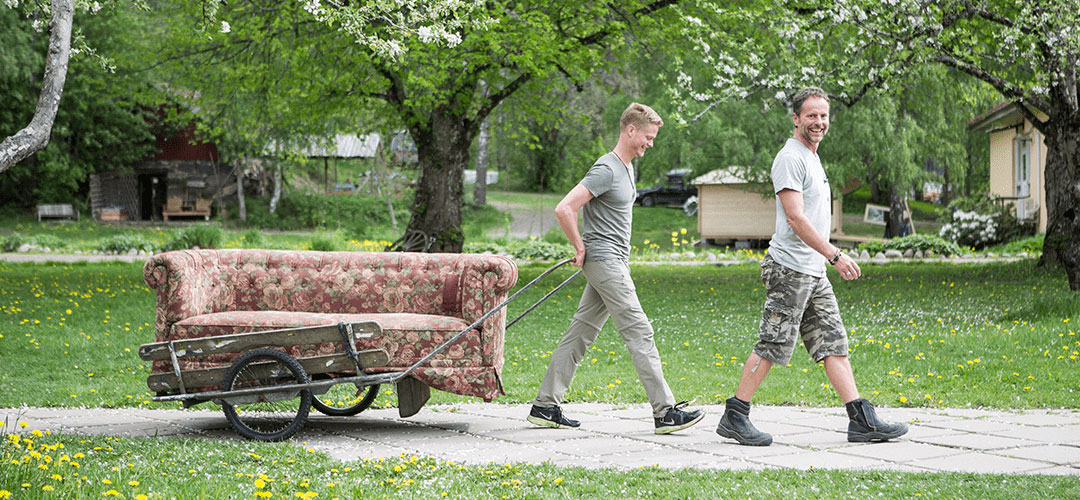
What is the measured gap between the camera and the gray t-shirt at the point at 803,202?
5.75 meters

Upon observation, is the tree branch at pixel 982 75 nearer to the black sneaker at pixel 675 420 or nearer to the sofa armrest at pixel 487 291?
the black sneaker at pixel 675 420

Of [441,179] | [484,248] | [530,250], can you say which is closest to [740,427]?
[441,179]

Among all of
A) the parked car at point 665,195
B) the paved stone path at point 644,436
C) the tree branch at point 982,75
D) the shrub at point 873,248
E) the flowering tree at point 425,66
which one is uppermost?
the flowering tree at point 425,66

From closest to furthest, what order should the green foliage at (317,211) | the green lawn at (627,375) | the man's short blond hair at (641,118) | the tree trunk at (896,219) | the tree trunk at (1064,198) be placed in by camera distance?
the green lawn at (627,375) < the man's short blond hair at (641,118) < the tree trunk at (1064,198) < the tree trunk at (896,219) < the green foliage at (317,211)

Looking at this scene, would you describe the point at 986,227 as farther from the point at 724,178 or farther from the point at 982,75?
the point at 982,75

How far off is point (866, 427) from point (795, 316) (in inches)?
28.2

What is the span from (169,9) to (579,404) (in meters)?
14.2

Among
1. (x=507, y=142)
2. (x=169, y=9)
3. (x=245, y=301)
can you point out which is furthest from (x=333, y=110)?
(x=507, y=142)

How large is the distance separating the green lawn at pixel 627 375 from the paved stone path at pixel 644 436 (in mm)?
321

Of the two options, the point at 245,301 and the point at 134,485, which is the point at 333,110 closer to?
the point at 245,301

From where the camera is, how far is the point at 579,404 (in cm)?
749

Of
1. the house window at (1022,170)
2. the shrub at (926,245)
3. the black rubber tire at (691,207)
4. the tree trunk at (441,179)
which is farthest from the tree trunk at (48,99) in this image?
the black rubber tire at (691,207)

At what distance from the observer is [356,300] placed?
695 cm

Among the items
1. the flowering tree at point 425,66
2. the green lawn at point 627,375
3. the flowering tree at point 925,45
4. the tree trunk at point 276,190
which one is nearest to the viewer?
the green lawn at point 627,375
